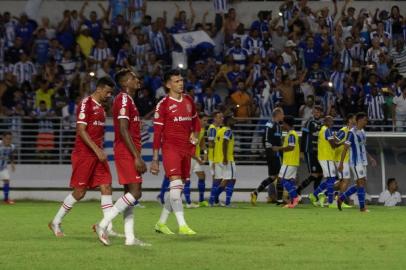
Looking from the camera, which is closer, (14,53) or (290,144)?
(290,144)

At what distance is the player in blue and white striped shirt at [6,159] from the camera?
2986 centimetres

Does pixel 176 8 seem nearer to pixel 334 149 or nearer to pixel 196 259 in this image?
pixel 334 149

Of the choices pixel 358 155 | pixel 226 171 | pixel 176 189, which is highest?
pixel 358 155

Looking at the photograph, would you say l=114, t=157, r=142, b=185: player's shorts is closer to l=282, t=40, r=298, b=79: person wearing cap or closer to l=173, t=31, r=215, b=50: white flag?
l=282, t=40, r=298, b=79: person wearing cap

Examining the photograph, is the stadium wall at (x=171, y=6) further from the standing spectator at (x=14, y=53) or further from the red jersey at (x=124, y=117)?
the red jersey at (x=124, y=117)

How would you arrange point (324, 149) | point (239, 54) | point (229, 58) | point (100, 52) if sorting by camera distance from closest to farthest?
point (324, 149) < point (229, 58) < point (239, 54) < point (100, 52)

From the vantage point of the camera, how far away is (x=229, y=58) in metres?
33.2

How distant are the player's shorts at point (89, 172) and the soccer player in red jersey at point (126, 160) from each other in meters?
0.84

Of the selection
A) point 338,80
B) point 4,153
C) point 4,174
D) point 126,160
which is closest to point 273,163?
point 338,80

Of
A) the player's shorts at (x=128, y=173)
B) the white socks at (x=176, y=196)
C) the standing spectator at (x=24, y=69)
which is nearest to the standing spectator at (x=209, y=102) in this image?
the standing spectator at (x=24, y=69)

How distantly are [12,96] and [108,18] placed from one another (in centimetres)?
462

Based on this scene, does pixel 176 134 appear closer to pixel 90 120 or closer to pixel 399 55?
pixel 90 120

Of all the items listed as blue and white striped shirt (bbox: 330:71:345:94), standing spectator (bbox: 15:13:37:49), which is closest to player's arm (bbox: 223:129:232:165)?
blue and white striped shirt (bbox: 330:71:345:94)

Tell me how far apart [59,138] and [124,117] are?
1673cm
